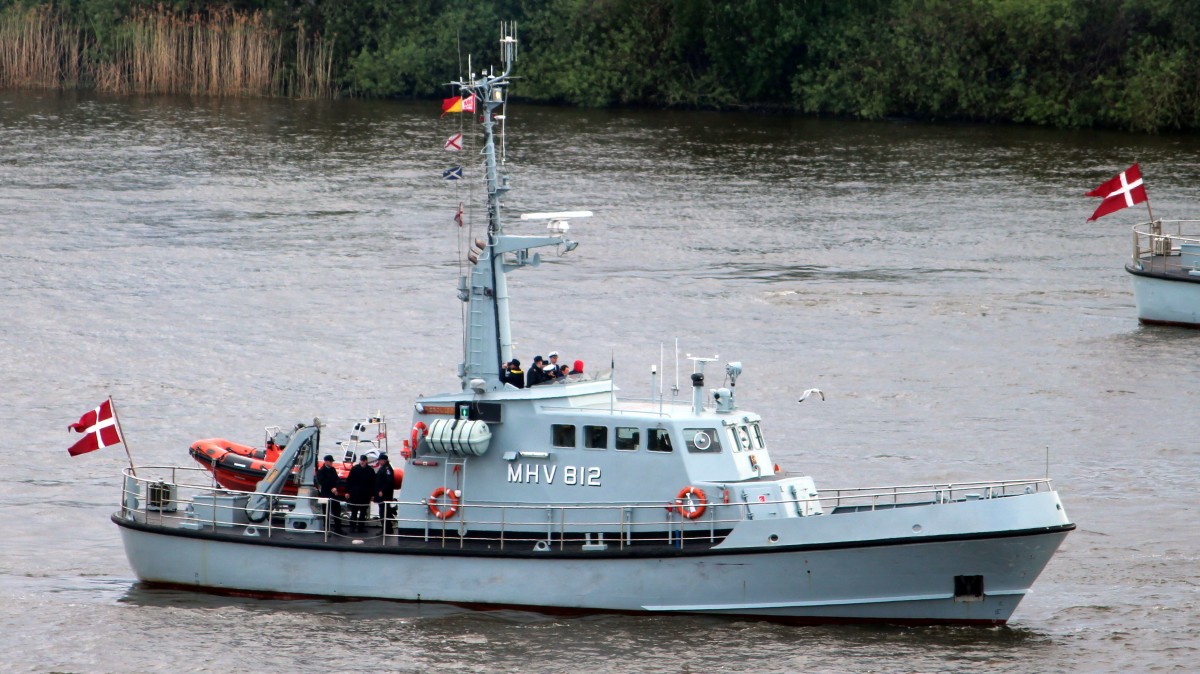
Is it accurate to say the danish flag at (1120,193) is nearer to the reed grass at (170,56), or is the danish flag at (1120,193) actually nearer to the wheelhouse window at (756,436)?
the wheelhouse window at (756,436)

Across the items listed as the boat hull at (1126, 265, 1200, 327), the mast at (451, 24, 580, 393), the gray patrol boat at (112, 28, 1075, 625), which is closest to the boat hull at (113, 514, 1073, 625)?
the gray patrol boat at (112, 28, 1075, 625)

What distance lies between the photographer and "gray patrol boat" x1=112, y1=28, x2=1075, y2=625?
20.7 m

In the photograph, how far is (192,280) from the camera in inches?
1732

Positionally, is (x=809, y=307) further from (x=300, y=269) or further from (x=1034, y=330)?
(x=300, y=269)

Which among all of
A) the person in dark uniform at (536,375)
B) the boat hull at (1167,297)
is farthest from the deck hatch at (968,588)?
the boat hull at (1167,297)

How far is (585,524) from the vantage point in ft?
70.5

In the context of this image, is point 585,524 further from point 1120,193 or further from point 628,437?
point 1120,193

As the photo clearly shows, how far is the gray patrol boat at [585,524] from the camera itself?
20.7 metres

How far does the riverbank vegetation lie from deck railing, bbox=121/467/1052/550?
50.7 m

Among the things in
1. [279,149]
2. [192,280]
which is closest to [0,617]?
[192,280]

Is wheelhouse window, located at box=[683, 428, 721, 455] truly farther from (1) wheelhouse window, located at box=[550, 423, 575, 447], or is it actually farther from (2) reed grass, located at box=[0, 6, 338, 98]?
(2) reed grass, located at box=[0, 6, 338, 98]

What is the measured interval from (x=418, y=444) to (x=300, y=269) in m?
24.0

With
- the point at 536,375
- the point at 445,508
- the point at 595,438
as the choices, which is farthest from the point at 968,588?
the point at 445,508

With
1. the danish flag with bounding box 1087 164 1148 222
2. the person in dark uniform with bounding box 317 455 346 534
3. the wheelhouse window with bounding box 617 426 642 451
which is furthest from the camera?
the danish flag with bounding box 1087 164 1148 222
